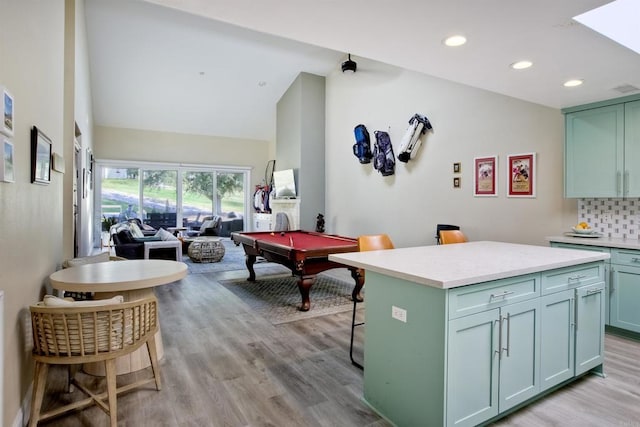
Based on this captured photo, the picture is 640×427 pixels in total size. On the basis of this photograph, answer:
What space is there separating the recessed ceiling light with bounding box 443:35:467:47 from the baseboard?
341 centimetres

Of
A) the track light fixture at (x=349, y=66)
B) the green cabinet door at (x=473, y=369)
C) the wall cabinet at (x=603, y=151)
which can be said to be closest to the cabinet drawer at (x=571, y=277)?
the green cabinet door at (x=473, y=369)

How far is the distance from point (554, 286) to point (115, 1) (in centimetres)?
668

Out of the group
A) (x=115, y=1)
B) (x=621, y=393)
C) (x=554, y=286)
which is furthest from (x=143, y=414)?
(x=115, y=1)

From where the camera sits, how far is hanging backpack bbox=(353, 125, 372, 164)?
263 inches

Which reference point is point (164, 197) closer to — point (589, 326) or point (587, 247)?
point (587, 247)

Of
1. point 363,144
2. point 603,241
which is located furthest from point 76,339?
point 363,144

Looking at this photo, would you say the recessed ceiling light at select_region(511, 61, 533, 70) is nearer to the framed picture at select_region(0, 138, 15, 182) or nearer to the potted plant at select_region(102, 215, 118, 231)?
the framed picture at select_region(0, 138, 15, 182)

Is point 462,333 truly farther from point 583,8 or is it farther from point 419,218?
point 419,218

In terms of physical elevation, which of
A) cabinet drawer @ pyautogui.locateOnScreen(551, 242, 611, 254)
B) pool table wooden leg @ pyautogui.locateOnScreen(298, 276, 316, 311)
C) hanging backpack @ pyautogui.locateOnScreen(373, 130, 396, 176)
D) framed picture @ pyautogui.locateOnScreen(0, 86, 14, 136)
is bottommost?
pool table wooden leg @ pyautogui.locateOnScreen(298, 276, 316, 311)

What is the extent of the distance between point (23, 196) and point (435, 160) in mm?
4870

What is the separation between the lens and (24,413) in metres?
2.00

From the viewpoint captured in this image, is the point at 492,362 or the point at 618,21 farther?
the point at 618,21

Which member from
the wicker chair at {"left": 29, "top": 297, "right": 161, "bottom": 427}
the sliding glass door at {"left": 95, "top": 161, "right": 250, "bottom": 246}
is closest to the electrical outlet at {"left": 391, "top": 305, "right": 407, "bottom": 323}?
the wicker chair at {"left": 29, "top": 297, "right": 161, "bottom": 427}

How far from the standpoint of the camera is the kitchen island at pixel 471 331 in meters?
1.77
